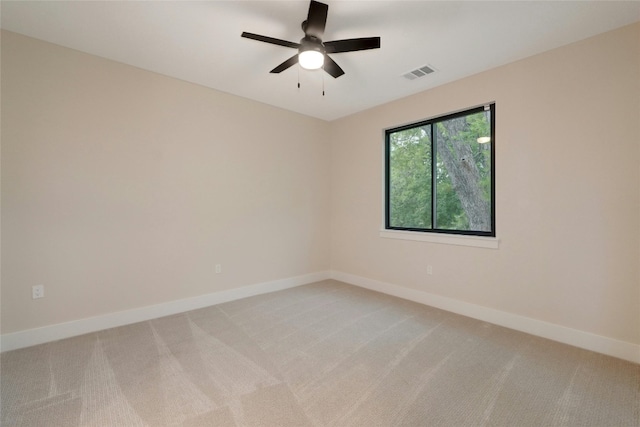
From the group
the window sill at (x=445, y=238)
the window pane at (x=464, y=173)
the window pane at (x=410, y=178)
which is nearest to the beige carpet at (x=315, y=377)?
the window sill at (x=445, y=238)

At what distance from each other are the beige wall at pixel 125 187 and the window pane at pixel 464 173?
2228mm

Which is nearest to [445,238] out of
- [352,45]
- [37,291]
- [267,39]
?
[352,45]

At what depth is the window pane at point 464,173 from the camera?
3.14m

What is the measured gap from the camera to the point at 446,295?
3330 mm

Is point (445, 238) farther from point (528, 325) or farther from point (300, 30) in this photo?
point (300, 30)

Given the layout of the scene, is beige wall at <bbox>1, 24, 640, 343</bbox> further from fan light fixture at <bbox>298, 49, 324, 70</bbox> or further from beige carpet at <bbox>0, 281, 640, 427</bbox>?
fan light fixture at <bbox>298, 49, 324, 70</bbox>

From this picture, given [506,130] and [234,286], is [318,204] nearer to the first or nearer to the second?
[234,286]

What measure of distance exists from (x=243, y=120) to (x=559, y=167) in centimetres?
364

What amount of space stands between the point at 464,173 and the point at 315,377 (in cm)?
281

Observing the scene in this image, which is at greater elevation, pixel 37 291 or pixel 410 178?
pixel 410 178

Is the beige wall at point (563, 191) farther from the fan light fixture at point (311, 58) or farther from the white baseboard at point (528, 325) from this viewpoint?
the fan light fixture at point (311, 58)

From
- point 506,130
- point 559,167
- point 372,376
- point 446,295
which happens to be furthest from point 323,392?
point 506,130

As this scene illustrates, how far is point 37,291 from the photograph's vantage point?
2.50 m

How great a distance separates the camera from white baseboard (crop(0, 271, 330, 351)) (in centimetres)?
243
